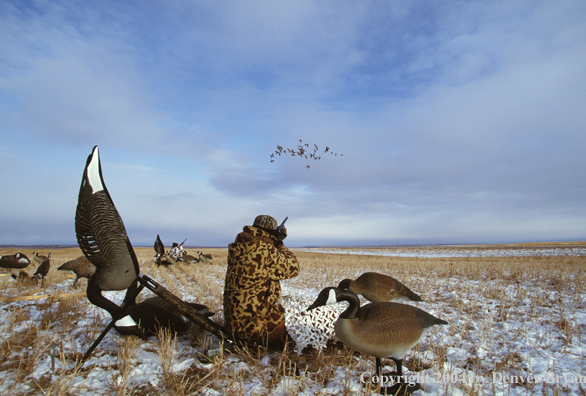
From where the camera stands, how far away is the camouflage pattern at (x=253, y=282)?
12.4 feet

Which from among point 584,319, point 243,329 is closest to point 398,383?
point 243,329

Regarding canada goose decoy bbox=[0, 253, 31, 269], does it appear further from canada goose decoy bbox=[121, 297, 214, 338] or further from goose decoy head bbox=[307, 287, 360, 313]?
Answer: goose decoy head bbox=[307, 287, 360, 313]

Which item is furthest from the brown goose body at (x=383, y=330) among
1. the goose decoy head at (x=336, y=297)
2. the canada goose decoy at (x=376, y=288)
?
the canada goose decoy at (x=376, y=288)

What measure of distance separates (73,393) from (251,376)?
1787mm

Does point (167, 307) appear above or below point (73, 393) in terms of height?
above

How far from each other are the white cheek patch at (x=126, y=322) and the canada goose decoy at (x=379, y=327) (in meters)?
2.73

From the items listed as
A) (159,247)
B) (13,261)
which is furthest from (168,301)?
(159,247)

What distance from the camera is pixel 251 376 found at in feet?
11.3

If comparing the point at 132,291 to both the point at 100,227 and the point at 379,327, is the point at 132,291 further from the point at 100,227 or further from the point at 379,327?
the point at 379,327

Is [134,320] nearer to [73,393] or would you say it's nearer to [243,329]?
[73,393]

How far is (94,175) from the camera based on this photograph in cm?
301

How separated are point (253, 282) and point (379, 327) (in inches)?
64.1

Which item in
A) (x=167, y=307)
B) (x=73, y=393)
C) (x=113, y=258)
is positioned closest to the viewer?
(x=73, y=393)

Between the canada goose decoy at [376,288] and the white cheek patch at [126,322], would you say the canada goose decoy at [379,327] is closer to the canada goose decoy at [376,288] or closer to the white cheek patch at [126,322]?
the canada goose decoy at [376,288]
